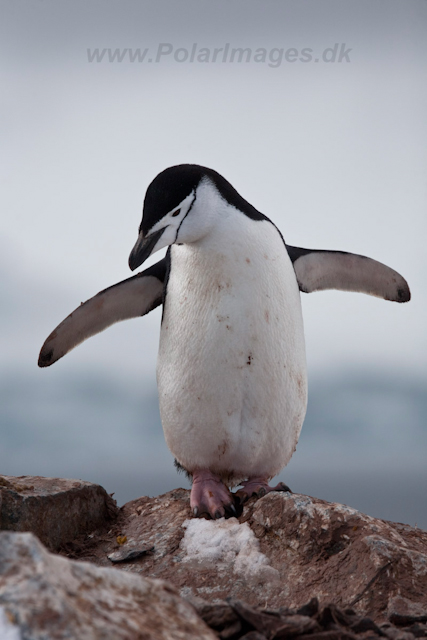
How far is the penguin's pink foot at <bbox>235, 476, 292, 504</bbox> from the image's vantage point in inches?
145

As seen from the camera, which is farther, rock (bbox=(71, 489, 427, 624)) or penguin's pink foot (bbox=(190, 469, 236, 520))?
penguin's pink foot (bbox=(190, 469, 236, 520))

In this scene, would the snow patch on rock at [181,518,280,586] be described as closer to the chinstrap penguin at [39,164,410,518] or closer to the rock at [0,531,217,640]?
the chinstrap penguin at [39,164,410,518]

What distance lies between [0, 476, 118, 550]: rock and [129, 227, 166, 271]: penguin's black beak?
4.99ft

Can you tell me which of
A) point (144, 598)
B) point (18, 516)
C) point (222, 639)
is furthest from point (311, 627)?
point (18, 516)

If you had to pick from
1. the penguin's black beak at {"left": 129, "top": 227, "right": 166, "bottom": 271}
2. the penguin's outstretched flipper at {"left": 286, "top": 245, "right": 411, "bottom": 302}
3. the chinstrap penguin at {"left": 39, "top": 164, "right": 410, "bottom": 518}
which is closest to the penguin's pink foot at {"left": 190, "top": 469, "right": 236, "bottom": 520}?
the chinstrap penguin at {"left": 39, "top": 164, "right": 410, "bottom": 518}

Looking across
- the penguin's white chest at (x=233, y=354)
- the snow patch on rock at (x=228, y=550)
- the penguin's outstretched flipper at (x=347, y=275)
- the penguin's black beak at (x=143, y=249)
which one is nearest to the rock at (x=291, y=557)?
the snow patch on rock at (x=228, y=550)

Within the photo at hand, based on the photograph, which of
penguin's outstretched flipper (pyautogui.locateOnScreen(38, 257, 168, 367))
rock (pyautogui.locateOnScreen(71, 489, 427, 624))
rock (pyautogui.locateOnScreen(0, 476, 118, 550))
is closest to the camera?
rock (pyautogui.locateOnScreen(71, 489, 427, 624))

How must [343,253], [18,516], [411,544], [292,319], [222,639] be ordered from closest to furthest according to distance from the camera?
[222,639], [411,544], [18,516], [292,319], [343,253]

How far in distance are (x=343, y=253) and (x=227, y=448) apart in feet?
6.28

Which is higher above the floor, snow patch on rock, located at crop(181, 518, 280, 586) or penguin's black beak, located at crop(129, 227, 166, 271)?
penguin's black beak, located at crop(129, 227, 166, 271)

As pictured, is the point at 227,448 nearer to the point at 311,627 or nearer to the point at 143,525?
the point at 143,525


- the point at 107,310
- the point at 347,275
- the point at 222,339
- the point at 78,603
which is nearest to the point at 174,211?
the point at 222,339

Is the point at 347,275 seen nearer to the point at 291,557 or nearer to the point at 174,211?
the point at 174,211

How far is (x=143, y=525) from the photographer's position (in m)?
3.95
